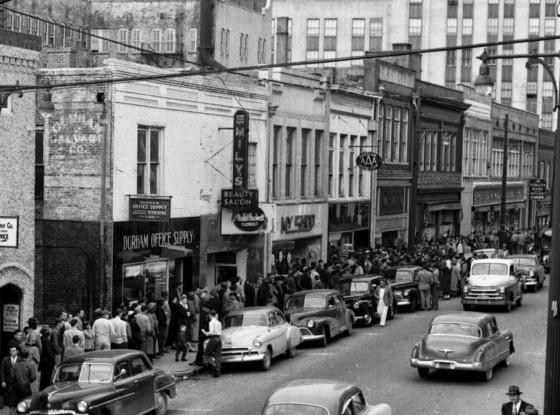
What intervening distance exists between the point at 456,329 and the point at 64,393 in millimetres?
9937

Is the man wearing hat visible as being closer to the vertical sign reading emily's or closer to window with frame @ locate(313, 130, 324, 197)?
the vertical sign reading emily's

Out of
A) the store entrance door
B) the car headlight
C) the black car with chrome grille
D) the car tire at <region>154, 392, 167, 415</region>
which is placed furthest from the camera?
the black car with chrome grille

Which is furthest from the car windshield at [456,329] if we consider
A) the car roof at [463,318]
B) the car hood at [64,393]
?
the car hood at [64,393]

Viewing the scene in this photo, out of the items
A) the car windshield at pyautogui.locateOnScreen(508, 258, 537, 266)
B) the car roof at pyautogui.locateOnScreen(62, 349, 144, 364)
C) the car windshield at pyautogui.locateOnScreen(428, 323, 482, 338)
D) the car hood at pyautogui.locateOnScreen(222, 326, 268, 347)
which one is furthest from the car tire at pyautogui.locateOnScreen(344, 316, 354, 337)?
the car windshield at pyautogui.locateOnScreen(508, 258, 537, 266)

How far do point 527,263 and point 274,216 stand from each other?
455 inches

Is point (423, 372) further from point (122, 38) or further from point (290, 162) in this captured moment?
point (122, 38)

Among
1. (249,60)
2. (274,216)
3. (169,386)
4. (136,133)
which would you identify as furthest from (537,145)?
(169,386)

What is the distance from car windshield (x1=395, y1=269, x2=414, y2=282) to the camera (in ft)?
124

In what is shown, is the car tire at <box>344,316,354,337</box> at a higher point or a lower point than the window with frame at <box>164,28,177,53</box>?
lower

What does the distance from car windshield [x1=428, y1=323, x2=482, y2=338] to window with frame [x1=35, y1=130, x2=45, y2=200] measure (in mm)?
12128

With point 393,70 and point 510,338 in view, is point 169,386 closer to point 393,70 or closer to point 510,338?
point 510,338

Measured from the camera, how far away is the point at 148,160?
3225cm

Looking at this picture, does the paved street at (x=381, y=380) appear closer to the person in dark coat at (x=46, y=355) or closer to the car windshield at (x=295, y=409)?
the person in dark coat at (x=46, y=355)

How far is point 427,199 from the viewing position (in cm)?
6272
